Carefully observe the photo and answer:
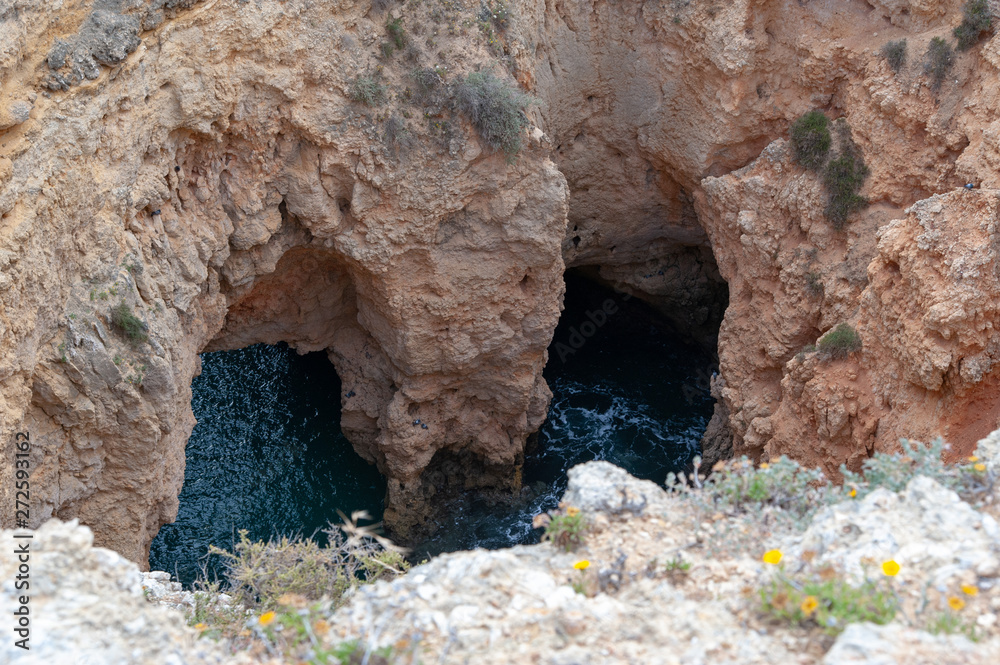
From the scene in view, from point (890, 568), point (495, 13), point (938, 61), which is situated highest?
point (495, 13)

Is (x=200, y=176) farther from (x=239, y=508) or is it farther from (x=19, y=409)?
(x=239, y=508)

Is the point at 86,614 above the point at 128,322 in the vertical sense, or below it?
below

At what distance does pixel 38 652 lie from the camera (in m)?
4.01

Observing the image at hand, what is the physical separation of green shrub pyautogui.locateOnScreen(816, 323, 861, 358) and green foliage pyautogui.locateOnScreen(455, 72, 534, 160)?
16.6 feet

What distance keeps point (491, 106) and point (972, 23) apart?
648 centimetres

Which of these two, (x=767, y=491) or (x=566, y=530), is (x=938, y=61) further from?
(x=566, y=530)

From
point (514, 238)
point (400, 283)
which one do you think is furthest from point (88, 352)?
point (514, 238)

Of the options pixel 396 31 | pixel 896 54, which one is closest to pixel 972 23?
pixel 896 54

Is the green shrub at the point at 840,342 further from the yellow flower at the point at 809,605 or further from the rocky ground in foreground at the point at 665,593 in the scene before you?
the yellow flower at the point at 809,605

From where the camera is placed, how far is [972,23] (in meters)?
10.3

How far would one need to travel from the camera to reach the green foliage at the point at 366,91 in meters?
10.4

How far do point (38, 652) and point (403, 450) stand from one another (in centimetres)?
968

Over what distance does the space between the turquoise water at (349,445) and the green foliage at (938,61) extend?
7.88 meters

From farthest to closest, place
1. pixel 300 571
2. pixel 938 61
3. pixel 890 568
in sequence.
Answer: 1. pixel 938 61
2. pixel 300 571
3. pixel 890 568
